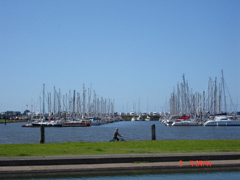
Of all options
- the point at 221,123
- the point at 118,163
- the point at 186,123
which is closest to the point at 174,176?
the point at 118,163

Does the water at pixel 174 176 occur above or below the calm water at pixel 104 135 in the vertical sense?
above

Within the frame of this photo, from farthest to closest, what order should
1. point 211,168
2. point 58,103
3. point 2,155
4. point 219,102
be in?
point 58,103 → point 219,102 → point 2,155 → point 211,168

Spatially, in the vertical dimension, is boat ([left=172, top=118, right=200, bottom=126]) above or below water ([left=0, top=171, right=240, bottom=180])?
above

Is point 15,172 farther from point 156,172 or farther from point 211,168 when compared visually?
point 211,168

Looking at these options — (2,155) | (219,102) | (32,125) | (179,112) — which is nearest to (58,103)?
(32,125)

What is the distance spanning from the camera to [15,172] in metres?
17.3

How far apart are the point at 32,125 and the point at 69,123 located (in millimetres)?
12353
